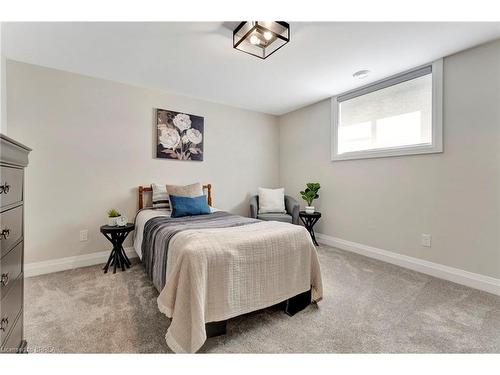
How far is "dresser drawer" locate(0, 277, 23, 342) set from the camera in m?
0.94

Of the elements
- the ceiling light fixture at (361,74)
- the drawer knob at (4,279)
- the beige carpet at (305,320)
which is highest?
the ceiling light fixture at (361,74)

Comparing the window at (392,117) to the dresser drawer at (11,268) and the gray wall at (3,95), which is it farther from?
the gray wall at (3,95)

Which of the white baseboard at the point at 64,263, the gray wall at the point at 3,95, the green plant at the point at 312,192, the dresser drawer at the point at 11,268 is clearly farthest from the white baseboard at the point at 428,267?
the gray wall at the point at 3,95

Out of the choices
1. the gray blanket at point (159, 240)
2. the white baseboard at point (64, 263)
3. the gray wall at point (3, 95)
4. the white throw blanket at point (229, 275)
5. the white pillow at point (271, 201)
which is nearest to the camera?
the white throw blanket at point (229, 275)

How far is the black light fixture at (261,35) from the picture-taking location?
69.7 inches

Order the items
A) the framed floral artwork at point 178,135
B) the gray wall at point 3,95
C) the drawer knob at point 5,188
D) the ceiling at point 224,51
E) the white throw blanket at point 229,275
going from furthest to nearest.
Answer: the framed floral artwork at point 178,135
the gray wall at point 3,95
the ceiling at point 224,51
the white throw blanket at point 229,275
the drawer knob at point 5,188

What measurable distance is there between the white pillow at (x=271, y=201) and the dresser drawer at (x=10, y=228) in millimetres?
2906

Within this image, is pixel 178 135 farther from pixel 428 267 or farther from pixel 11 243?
pixel 428 267

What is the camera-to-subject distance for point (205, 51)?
2.23 metres

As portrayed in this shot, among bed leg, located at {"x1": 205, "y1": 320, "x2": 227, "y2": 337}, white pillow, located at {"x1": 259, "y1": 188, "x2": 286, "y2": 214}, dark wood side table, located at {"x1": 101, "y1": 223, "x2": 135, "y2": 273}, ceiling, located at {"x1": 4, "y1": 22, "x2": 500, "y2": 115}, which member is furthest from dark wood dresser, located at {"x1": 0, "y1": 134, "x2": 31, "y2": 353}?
white pillow, located at {"x1": 259, "y1": 188, "x2": 286, "y2": 214}

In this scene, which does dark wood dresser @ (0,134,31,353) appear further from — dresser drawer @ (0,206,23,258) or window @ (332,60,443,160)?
window @ (332,60,443,160)

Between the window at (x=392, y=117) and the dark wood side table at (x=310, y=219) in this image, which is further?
the dark wood side table at (x=310, y=219)
